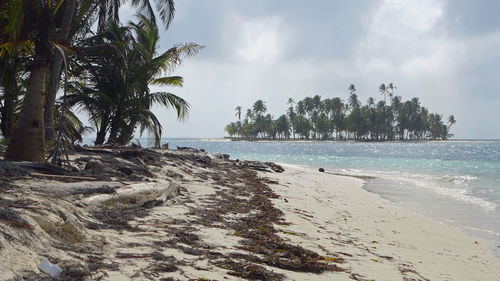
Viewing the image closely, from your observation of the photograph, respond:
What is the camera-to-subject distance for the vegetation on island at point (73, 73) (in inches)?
253

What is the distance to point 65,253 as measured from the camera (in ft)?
9.00

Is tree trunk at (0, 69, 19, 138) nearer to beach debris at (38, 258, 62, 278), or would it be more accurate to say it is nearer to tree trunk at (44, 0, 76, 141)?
tree trunk at (44, 0, 76, 141)

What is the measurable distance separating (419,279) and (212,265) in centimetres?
252

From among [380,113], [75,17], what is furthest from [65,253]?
[380,113]

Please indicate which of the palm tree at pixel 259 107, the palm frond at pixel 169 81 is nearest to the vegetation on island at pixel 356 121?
the palm tree at pixel 259 107

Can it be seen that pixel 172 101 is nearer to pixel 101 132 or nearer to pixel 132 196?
pixel 101 132

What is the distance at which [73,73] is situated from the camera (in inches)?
443

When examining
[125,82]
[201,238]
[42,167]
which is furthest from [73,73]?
[201,238]

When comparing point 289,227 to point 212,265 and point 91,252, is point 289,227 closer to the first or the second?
point 212,265

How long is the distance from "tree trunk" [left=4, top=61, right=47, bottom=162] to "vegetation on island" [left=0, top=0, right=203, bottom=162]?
0.02m

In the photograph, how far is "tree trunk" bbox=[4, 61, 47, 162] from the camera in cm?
635

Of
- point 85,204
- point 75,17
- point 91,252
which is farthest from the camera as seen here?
point 75,17

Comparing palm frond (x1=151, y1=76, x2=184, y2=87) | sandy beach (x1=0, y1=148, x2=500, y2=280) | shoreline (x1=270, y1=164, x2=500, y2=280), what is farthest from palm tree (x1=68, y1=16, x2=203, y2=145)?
shoreline (x1=270, y1=164, x2=500, y2=280)

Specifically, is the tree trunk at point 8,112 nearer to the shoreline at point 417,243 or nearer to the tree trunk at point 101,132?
the tree trunk at point 101,132
